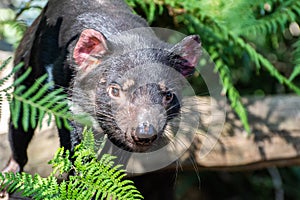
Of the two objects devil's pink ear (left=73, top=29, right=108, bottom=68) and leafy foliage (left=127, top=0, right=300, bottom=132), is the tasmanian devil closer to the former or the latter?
→ devil's pink ear (left=73, top=29, right=108, bottom=68)

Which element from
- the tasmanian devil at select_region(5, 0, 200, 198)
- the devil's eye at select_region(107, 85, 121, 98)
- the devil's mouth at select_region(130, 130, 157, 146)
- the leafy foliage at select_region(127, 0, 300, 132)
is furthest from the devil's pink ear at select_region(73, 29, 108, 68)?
the leafy foliage at select_region(127, 0, 300, 132)

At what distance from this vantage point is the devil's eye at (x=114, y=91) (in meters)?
2.23

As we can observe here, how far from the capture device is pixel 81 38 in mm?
2262

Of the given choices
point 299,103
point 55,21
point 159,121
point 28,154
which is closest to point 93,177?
point 159,121

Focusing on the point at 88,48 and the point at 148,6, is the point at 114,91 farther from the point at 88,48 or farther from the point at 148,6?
the point at 148,6

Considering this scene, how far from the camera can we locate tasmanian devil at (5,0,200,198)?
6.99 feet

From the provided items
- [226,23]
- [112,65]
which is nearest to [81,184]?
[112,65]

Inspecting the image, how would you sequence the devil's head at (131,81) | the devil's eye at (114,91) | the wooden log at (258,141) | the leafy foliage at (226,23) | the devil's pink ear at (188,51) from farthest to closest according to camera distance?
the wooden log at (258,141)
the leafy foliage at (226,23)
the devil's pink ear at (188,51)
the devil's eye at (114,91)
the devil's head at (131,81)

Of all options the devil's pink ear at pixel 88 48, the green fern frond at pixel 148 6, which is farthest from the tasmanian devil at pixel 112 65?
the green fern frond at pixel 148 6

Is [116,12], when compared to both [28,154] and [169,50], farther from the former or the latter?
[28,154]

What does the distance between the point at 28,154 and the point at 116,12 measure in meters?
0.90

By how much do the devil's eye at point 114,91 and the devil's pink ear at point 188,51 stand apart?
12.3 inches

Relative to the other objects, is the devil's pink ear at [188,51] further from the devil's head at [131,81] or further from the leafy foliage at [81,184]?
the leafy foliage at [81,184]

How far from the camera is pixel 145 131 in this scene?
1.96 m
